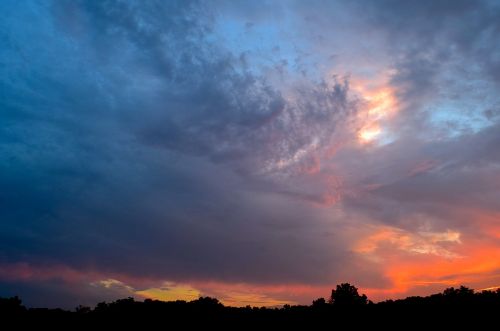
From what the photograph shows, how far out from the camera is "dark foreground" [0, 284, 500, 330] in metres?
35.6

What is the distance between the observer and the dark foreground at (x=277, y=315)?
35562 millimetres

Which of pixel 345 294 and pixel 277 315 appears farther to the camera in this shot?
pixel 345 294

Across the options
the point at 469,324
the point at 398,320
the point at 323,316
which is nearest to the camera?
the point at 469,324

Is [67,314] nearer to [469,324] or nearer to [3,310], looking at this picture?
[3,310]

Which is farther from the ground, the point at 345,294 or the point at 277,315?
the point at 345,294

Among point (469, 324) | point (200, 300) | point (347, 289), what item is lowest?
point (469, 324)

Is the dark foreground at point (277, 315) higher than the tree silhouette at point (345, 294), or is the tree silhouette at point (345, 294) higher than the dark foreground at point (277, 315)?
the tree silhouette at point (345, 294)

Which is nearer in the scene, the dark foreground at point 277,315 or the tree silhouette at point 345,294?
the dark foreground at point 277,315

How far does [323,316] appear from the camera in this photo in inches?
1743

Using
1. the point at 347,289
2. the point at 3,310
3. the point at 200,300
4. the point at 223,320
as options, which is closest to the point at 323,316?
the point at 223,320

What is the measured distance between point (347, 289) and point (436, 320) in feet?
190

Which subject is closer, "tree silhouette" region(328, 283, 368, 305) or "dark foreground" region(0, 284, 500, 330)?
"dark foreground" region(0, 284, 500, 330)

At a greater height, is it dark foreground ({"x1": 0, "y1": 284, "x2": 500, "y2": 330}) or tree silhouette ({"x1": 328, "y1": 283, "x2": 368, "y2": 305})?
tree silhouette ({"x1": 328, "y1": 283, "x2": 368, "y2": 305})

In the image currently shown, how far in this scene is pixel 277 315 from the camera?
162 ft
